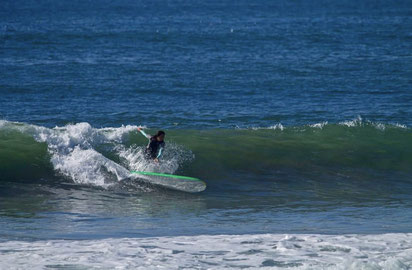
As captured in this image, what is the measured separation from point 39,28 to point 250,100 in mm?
35049

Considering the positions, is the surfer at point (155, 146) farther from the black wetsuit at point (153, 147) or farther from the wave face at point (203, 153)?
the wave face at point (203, 153)

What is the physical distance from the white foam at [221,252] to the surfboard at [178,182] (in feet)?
13.8

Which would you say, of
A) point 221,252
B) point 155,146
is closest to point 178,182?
point 155,146

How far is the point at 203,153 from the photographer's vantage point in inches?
824

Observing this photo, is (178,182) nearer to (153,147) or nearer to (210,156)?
(153,147)

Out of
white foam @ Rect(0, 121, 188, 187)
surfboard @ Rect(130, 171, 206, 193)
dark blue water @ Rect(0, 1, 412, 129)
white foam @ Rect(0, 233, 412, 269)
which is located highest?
dark blue water @ Rect(0, 1, 412, 129)

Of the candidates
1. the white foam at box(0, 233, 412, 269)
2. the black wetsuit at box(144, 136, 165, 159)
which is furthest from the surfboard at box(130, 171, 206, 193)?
the white foam at box(0, 233, 412, 269)

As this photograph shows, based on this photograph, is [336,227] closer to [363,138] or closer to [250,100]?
[363,138]

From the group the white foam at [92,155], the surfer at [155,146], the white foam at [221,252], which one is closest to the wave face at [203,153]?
the white foam at [92,155]

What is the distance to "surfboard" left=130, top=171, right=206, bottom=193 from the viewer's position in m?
17.3

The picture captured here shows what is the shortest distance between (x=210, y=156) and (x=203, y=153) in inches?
12.0

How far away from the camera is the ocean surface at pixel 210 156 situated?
40.8 ft

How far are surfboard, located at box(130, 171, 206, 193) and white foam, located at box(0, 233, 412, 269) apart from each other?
420cm

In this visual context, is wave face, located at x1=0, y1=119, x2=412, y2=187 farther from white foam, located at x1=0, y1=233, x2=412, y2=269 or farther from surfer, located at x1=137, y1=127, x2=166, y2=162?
white foam, located at x1=0, y1=233, x2=412, y2=269
